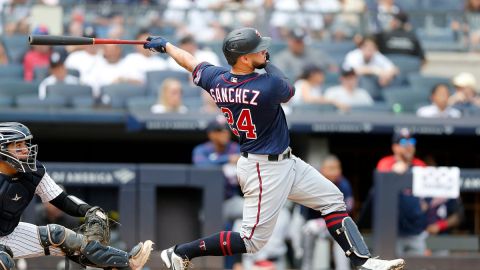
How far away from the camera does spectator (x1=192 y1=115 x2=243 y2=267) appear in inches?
385

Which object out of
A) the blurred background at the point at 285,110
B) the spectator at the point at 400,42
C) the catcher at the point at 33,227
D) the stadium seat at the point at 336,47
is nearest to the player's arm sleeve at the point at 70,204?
the catcher at the point at 33,227

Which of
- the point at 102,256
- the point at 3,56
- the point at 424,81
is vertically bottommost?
the point at 102,256

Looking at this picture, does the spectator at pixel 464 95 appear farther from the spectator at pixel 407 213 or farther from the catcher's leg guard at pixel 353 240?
the catcher's leg guard at pixel 353 240

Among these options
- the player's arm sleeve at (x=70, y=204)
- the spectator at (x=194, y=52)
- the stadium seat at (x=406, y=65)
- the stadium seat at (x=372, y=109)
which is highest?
the spectator at (x=194, y=52)

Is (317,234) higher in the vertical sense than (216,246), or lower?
lower

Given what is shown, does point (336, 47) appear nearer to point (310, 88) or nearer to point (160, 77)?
point (310, 88)

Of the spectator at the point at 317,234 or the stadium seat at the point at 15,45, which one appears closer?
the spectator at the point at 317,234

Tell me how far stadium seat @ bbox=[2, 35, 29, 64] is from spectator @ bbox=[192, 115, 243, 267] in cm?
293

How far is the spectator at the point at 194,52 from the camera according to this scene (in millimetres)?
11750

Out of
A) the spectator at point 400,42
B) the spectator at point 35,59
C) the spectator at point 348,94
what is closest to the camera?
the spectator at point 348,94

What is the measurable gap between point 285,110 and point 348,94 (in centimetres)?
85

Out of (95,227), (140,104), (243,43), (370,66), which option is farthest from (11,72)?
(243,43)

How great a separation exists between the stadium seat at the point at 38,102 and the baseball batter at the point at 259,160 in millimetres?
3930

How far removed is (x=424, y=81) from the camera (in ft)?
40.0
